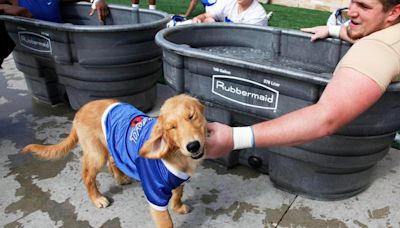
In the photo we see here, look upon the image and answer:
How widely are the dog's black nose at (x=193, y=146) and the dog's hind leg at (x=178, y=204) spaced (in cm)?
78

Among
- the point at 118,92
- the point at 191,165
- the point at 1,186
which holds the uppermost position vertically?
the point at 191,165

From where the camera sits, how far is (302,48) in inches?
105

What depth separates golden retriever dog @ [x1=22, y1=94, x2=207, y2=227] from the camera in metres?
1.38

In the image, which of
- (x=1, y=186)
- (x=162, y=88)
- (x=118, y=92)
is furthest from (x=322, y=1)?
(x=1, y=186)

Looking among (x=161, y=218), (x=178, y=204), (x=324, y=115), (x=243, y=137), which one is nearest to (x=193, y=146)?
(x=243, y=137)

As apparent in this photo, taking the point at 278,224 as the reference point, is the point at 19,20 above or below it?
above

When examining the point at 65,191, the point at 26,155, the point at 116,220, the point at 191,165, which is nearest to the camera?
the point at 191,165

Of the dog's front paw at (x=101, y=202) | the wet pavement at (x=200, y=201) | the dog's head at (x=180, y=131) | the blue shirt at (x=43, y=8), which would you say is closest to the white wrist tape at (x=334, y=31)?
the wet pavement at (x=200, y=201)

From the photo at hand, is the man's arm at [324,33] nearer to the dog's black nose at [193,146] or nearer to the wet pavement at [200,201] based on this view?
the wet pavement at [200,201]

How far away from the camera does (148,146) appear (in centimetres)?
144

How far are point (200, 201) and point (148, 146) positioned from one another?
0.92 m

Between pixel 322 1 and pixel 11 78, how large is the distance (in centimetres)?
636

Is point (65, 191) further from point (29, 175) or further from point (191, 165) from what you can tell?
point (191, 165)

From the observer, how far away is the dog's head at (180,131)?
134cm
